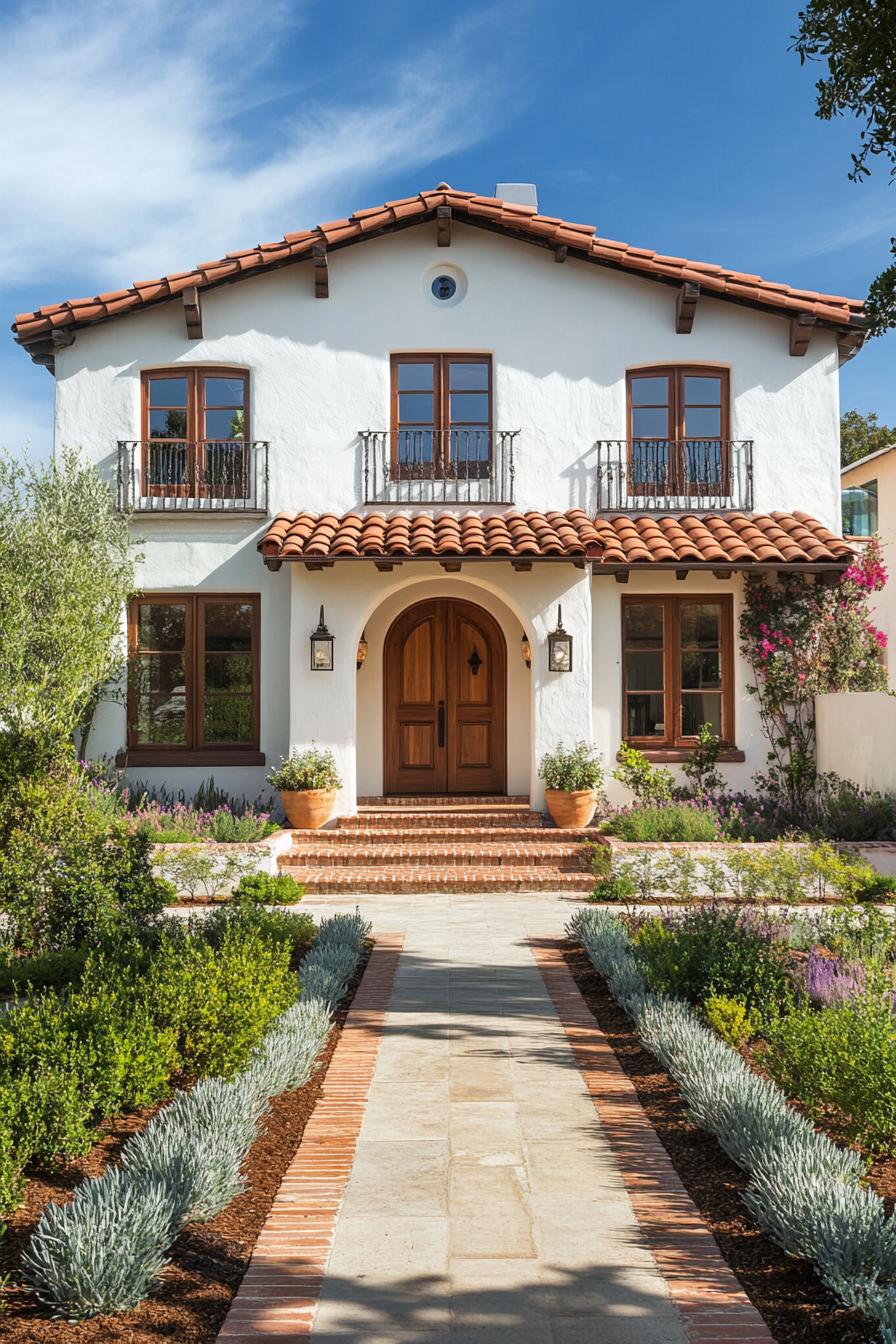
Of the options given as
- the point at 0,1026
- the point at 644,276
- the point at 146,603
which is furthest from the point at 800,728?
the point at 0,1026

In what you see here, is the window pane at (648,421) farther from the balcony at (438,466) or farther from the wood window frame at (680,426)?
the balcony at (438,466)

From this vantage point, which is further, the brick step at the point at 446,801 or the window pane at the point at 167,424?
the window pane at the point at 167,424

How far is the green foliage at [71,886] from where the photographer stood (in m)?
8.28

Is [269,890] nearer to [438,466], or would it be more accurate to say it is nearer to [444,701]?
[444,701]

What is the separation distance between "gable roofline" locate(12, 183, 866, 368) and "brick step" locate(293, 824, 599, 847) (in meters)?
7.24

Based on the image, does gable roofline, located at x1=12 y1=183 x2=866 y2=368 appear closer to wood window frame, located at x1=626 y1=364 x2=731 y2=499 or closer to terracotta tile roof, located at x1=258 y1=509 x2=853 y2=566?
wood window frame, located at x1=626 y1=364 x2=731 y2=499

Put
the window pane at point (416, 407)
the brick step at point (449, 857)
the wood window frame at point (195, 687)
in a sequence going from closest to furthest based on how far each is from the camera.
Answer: the brick step at point (449, 857), the wood window frame at point (195, 687), the window pane at point (416, 407)

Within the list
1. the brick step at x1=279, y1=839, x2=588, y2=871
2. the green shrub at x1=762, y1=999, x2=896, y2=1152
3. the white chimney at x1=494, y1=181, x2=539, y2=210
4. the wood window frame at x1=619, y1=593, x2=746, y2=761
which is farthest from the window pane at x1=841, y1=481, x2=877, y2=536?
the green shrub at x1=762, y1=999, x2=896, y2=1152

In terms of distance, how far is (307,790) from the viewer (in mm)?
13719

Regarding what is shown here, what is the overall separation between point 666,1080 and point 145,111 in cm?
1016

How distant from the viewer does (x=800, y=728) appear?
14.9 metres

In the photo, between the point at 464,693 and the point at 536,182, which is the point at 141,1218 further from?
the point at 536,182

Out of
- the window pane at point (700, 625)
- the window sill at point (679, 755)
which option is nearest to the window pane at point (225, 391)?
the window pane at point (700, 625)

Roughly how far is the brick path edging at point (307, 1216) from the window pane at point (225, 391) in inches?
420
